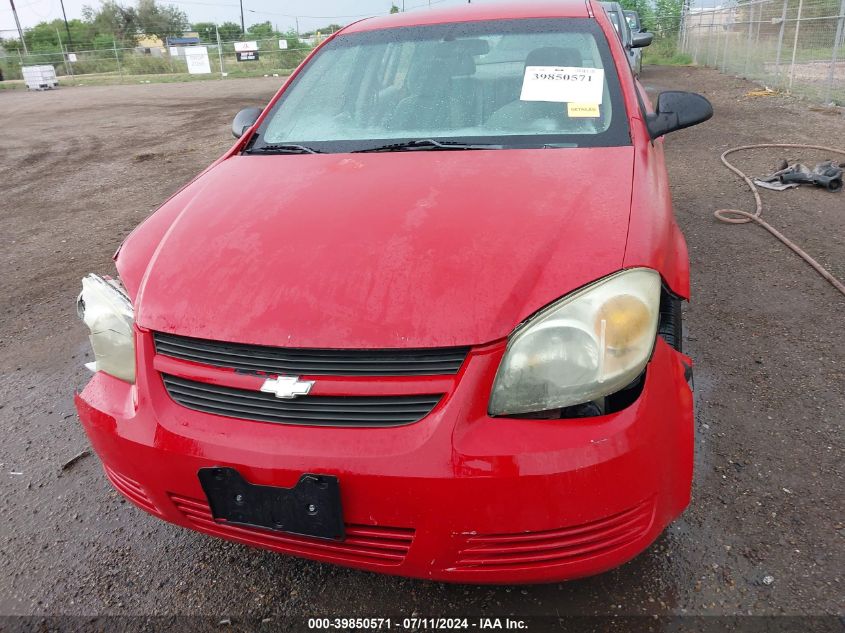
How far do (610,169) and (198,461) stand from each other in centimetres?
143

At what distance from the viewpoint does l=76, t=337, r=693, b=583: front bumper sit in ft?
4.25

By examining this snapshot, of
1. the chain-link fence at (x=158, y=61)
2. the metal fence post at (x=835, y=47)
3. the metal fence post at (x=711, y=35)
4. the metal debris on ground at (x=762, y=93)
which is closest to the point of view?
the metal fence post at (x=835, y=47)

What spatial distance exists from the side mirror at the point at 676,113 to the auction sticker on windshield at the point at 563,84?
255mm

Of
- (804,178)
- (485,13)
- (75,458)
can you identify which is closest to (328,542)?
(75,458)

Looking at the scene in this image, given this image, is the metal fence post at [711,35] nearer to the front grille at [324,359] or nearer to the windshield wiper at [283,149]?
the windshield wiper at [283,149]

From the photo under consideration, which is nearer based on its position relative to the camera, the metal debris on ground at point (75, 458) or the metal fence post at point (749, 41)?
the metal debris on ground at point (75, 458)

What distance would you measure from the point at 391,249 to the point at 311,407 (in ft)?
1.52

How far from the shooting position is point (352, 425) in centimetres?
138

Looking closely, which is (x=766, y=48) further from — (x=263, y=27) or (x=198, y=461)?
(x=263, y=27)

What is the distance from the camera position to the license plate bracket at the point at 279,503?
136cm

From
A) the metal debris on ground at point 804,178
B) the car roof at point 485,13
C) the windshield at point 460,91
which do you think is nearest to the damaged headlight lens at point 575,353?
the windshield at point 460,91

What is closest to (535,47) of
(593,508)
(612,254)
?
(612,254)

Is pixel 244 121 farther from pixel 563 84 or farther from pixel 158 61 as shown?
pixel 158 61

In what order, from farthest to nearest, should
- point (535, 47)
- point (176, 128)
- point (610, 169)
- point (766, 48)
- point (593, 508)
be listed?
point (766, 48) → point (176, 128) → point (535, 47) → point (610, 169) → point (593, 508)
